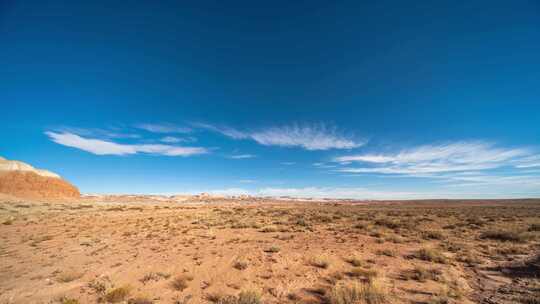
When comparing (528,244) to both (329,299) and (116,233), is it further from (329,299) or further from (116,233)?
(116,233)

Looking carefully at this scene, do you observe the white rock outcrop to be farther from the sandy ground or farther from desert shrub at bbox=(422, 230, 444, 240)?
desert shrub at bbox=(422, 230, 444, 240)

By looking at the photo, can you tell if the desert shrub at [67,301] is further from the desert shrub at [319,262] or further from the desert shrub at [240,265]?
the desert shrub at [319,262]

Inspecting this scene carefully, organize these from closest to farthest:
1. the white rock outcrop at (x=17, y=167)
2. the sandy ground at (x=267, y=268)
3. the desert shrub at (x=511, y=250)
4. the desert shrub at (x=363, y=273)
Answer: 1. the sandy ground at (x=267, y=268)
2. the desert shrub at (x=363, y=273)
3. the desert shrub at (x=511, y=250)
4. the white rock outcrop at (x=17, y=167)

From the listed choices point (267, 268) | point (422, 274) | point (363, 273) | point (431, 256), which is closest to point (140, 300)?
point (267, 268)

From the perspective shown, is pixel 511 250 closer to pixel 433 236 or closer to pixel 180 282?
pixel 433 236

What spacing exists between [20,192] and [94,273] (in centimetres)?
6382

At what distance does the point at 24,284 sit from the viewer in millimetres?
7180

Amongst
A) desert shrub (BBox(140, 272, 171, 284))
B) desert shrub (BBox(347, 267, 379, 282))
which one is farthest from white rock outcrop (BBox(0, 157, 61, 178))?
desert shrub (BBox(347, 267, 379, 282))

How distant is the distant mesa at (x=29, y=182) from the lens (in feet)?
160

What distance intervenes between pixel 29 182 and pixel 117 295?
7027 centimetres

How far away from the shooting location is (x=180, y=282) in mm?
7129

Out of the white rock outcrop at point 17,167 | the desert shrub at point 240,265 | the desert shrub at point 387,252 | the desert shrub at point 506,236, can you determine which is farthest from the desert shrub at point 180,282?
the white rock outcrop at point 17,167

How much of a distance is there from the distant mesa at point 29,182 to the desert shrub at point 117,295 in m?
64.3

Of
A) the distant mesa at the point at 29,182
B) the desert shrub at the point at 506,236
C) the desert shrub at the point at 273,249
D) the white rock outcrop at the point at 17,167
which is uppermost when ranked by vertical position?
the white rock outcrop at the point at 17,167
